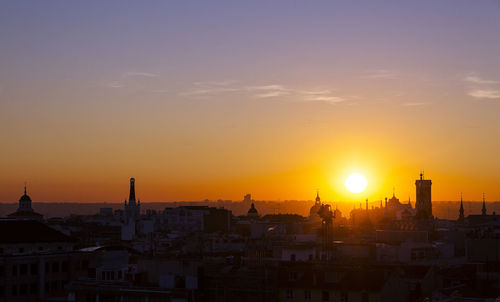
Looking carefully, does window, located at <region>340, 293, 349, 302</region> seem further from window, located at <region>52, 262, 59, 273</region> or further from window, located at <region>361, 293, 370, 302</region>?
window, located at <region>52, 262, 59, 273</region>

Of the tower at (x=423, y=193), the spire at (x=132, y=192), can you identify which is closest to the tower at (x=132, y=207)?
the spire at (x=132, y=192)

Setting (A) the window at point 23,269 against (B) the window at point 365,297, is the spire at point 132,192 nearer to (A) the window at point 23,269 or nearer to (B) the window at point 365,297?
(A) the window at point 23,269

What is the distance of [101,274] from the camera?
5441 cm

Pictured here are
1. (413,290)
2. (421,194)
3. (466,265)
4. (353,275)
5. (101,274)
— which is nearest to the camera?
(353,275)

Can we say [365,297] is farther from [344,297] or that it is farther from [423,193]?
[423,193]

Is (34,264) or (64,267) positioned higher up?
(34,264)

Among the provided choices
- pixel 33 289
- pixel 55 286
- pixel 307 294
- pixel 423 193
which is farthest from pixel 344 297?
pixel 423 193

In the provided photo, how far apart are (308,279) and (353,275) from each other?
2807 mm

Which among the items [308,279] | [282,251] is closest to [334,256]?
[282,251]

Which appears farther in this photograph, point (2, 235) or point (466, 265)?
point (466, 265)

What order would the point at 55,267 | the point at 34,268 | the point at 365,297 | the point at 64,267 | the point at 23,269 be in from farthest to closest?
the point at 64,267, the point at 55,267, the point at 34,268, the point at 23,269, the point at 365,297

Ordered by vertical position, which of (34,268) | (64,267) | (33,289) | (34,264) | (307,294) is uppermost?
(34,264)

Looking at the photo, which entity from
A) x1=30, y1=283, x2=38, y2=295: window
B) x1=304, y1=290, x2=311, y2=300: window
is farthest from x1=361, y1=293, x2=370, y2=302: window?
x1=30, y1=283, x2=38, y2=295: window

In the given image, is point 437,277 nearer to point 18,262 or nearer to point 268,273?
point 268,273
